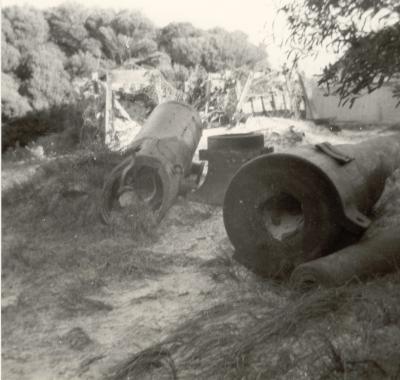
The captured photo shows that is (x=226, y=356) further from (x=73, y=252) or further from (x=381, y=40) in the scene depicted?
(x=73, y=252)

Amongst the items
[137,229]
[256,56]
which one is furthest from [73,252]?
[256,56]

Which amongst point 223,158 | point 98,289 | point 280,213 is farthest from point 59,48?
point 280,213

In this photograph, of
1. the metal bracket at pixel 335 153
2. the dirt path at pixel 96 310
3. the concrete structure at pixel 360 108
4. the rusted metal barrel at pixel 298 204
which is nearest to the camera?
the dirt path at pixel 96 310

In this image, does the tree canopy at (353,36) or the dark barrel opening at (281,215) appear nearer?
the tree canopy at (353,36)

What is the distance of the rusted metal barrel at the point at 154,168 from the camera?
22.5 ft

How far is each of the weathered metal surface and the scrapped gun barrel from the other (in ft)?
11.7

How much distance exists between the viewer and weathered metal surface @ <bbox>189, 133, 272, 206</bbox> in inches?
308

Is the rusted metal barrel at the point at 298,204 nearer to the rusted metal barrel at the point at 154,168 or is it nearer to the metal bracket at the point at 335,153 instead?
the metal bracket at the point at 335,153

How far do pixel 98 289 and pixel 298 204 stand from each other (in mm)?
2080

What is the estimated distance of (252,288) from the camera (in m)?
4.77

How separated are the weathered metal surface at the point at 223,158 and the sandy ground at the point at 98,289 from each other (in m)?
0.69

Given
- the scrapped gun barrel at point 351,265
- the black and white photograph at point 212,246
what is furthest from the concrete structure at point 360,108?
the scrapped gun barrel at point 351,265

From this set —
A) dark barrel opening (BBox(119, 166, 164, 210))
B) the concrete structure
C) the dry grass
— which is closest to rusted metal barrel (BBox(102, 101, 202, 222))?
dark barrel opening (BBox(119, 166, 164, 210))

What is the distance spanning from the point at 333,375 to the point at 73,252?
3748 mm
